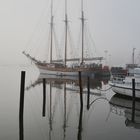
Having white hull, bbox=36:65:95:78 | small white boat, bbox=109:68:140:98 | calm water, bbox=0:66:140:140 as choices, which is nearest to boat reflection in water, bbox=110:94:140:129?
calm water, bbox=0:66:140:140

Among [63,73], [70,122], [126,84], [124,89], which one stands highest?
[63,73]

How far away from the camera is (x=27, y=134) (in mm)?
20234

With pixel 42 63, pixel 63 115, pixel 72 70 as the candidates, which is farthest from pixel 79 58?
pixel 63 115

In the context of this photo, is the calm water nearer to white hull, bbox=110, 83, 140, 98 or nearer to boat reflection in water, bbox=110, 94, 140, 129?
boat reflection in water, bbox=110, 94, 140, 129

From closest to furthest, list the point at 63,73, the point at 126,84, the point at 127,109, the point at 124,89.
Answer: the point at 127,109 → the point at 126,84 → the point at 124,89 → the point at 63,73

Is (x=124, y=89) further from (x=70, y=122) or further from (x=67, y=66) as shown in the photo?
(x=67, y=66)

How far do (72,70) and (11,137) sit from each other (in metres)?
72.5

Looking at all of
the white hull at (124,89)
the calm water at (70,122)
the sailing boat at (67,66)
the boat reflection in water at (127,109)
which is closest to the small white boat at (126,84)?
the white hull at (124,89)

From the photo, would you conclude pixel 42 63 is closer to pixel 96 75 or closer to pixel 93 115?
pixel 96 75

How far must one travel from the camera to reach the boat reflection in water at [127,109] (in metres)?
24.1

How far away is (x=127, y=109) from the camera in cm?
3005

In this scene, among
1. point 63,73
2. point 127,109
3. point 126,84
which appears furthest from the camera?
point 63,73

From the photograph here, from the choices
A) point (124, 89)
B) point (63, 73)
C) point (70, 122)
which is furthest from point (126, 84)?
point (63, 73)

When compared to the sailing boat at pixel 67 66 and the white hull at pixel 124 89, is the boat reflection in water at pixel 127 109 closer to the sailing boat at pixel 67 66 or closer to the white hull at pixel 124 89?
the white hull at pixel 124 89
